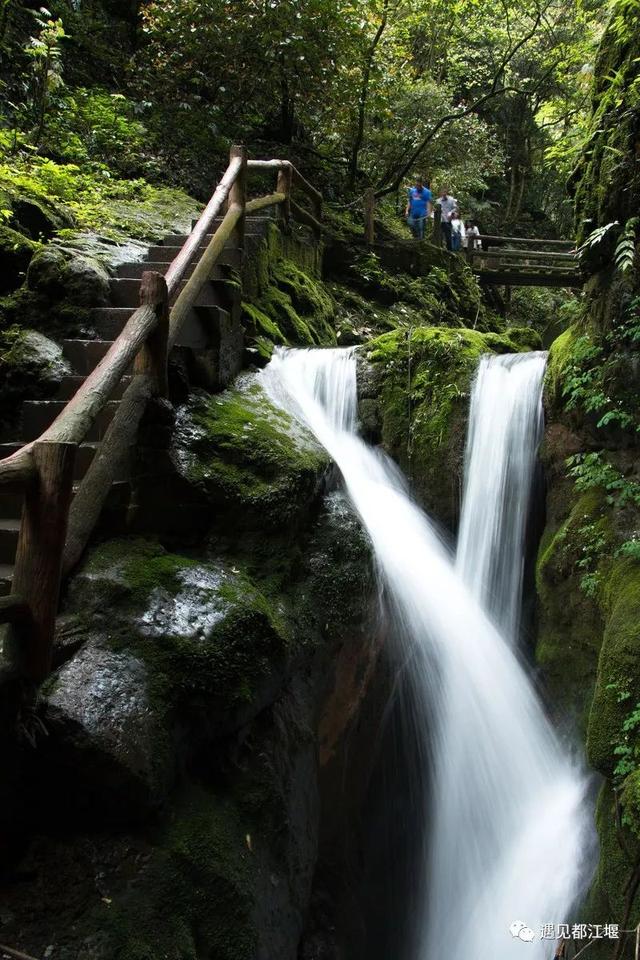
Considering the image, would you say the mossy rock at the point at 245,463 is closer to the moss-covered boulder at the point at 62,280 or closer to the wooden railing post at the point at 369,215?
the moss-covered boulder at the point at 62,280

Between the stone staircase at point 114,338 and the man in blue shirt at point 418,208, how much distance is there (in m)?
7.66

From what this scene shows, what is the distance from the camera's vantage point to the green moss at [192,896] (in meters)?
2.86

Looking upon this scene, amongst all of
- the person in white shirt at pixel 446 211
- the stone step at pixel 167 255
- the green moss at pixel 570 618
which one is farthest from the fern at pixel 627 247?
the person in white shirt at pixel 446 211

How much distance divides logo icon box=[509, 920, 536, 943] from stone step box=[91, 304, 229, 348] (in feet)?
14.7

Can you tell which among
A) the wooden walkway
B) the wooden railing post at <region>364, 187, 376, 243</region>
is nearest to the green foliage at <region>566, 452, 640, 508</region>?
the wooden walkway

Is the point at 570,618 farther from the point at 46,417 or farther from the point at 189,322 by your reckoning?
the point at 46,417

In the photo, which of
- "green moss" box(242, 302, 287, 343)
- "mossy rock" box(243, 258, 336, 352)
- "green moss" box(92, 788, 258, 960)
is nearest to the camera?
"green moss" box(92, 788, 258, 960)

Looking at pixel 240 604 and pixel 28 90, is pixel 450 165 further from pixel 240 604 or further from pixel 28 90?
pixel 240 604

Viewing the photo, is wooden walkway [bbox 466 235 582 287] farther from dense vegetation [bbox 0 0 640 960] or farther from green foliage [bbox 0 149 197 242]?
green foliage [bbox 0 149 197 242]

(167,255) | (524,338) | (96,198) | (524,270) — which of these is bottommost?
(167,255)

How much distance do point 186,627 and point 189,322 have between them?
263 cm

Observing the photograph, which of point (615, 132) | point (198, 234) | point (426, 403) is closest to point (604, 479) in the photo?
point (426, 403)

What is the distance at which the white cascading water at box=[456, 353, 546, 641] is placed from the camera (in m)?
6.50

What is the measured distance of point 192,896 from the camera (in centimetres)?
311
